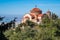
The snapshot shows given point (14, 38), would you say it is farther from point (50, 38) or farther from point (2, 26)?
point (2, 26)

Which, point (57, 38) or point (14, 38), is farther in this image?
point (14, 38)

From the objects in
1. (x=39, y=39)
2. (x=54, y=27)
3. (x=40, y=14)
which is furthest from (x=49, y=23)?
(x=40, y=14)

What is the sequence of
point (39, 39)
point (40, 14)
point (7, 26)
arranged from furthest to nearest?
point (40, 14)
point (39, 39)
point (7, 26)

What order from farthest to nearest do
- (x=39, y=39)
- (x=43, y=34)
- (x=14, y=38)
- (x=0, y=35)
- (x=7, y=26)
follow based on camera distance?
(x=14, y=38) < (x=43, y=34) < (x=39, y=39) < (x=7, y=26) < (x=0, y=35)

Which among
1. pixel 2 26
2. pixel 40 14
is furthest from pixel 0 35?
pixel 40 14

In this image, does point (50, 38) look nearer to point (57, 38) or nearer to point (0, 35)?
point (57, 38)

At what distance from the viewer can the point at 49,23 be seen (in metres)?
19.8

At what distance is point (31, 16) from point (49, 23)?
87.6 feet

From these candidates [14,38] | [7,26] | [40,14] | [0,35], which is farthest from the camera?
[40,14]

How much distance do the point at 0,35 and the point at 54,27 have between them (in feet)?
40.6

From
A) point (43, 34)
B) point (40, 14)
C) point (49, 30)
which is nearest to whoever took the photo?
point (43, 34)

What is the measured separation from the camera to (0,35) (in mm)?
6910

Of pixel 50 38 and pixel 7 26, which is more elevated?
pixel 7 26

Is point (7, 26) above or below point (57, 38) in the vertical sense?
above
